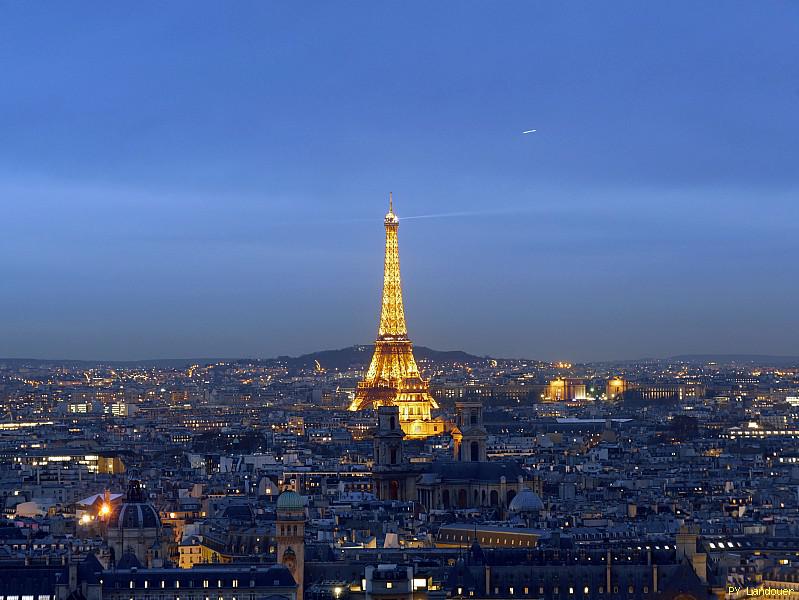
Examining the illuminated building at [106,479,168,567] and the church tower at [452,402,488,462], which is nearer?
the illuminated building at [106,479,168,567]

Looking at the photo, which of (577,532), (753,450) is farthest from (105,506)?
(753,450)

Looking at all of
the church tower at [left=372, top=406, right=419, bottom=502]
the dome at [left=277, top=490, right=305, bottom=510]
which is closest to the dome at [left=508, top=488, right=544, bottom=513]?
the church tower at [left=372, top=406, right=419, bottom=502]

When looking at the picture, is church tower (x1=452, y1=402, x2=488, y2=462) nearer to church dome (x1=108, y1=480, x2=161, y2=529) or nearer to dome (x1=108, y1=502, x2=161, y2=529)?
church dome (x1=108, y1=480, x2=161, y2=529)

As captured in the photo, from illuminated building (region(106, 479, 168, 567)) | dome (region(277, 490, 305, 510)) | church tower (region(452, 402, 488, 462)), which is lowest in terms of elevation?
illuminated building (region(106, 479, 168, 567))

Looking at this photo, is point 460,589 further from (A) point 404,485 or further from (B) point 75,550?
(A) point 404,485

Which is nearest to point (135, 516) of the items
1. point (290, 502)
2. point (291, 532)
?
point (290, 502)

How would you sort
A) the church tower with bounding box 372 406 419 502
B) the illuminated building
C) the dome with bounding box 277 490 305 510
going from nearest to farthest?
the dome with bounding box 277 490 305 510 < the illuminated building < the church tower with bounding box 372 406 419 502
